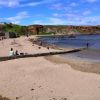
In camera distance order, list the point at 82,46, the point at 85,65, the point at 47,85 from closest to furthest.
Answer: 1. the point at 47,85
2. the point at 85,65
3. the point at 82,46

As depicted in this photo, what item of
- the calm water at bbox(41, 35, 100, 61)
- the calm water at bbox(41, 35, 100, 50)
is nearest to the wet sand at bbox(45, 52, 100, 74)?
the calm water at bbox(41, 35, 100, 61)

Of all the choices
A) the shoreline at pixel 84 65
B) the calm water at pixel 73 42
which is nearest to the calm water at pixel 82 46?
the calm water at pixel 73 42

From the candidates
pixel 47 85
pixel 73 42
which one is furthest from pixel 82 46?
pixel 47 85

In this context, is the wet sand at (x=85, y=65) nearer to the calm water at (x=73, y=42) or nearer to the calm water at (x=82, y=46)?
the calm water at (x=82, y=46)

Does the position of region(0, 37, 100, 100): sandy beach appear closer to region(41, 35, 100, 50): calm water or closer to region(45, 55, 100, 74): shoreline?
region(45, 55, 100, 74): shoreline

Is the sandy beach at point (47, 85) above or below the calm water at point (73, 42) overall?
above

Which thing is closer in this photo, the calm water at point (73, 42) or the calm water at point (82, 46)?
the calm water at point (82, 46)

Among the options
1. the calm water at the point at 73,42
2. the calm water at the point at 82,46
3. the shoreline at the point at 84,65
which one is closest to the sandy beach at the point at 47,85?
the shoreline at the point at 84,65

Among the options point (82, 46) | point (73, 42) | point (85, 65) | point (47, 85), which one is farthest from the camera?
point (73, 42)

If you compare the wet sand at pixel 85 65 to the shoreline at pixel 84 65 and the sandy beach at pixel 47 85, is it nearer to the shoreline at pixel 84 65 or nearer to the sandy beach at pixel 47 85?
the shoreline at pixel 84 65

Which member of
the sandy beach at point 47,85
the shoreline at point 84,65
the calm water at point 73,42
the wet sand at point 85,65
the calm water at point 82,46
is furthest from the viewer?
the calm water at point 73,42

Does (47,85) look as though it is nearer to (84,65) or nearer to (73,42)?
(84,65)

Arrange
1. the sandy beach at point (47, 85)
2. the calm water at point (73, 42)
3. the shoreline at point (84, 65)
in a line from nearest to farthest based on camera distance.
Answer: the sandy beach at point (47, 85) → the shoreline at point (84, 65) → the calm water at point (73, 42)

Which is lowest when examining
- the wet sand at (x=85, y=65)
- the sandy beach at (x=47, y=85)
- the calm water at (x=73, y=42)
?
the calm water at (x=73, y=42)
